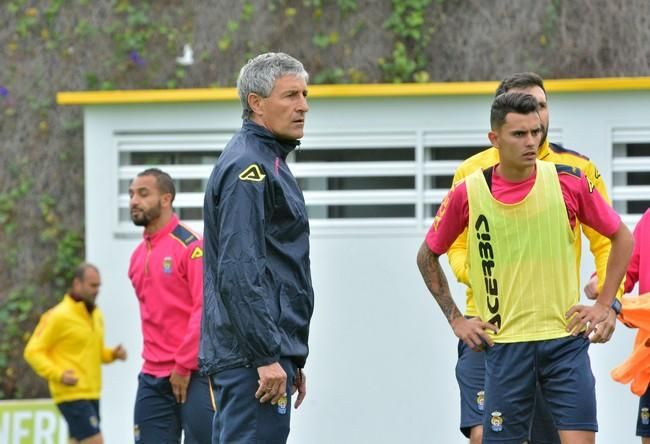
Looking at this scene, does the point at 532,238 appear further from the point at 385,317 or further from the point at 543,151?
the point at 385,317

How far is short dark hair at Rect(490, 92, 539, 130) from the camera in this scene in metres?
6.21

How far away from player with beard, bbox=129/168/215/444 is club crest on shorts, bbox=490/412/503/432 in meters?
2.56

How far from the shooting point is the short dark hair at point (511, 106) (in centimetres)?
621

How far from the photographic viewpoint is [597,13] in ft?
41.7

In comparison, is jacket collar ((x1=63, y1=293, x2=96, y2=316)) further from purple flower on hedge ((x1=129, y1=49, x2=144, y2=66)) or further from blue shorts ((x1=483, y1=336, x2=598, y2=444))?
blue shorts ((x1=483, y1=336, x2=598, y2=444))

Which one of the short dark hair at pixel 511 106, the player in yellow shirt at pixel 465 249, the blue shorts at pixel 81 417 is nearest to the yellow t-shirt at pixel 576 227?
the player in yellow shirt at pixel 465 249

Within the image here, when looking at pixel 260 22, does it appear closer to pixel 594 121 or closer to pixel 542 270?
pixel 594 121

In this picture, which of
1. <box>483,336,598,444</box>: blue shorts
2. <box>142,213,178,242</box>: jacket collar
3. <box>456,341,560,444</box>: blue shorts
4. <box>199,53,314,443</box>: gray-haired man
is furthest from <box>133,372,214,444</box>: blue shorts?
<box>199,53,314,443</box>: gray-haired man

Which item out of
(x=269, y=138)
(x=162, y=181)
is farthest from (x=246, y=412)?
(x=162, y=181)

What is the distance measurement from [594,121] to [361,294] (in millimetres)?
2287

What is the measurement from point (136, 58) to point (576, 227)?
7.66m

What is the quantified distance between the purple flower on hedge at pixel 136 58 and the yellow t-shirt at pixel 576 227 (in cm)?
657

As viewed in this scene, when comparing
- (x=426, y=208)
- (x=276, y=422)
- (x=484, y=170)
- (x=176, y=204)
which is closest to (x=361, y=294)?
(x=426, y=208)

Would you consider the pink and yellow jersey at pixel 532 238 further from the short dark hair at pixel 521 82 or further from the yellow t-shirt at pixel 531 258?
the short dark hair at pixel 521 82
